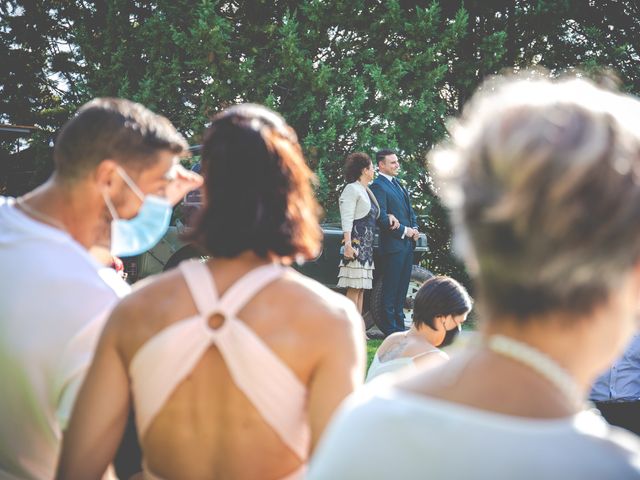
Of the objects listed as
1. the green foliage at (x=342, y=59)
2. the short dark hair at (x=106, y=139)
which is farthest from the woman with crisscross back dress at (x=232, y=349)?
the green foliage at (x=342, y=59)

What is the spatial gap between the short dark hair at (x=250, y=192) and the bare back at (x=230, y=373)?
73 millimetres

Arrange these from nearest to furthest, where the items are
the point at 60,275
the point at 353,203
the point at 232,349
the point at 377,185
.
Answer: the point at 232,349
the point at 60,275
the point at 353,203
the point at 377,185

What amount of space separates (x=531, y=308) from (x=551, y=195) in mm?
174

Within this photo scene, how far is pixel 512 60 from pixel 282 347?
1382cm

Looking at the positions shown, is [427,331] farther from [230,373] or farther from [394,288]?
[394,288]

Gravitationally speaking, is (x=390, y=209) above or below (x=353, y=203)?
below

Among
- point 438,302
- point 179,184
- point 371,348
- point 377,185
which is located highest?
point 179,184

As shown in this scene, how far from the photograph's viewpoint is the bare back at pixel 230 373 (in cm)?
194

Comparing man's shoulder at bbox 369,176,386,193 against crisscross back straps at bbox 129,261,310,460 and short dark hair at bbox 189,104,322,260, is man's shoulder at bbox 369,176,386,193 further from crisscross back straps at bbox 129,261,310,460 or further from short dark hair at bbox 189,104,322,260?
crisscross back straps at bbox 129,261,310,460

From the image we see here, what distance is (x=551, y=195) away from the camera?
1.03m

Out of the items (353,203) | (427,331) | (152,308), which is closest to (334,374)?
(152,308)

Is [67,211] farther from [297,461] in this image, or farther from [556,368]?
[556,368]

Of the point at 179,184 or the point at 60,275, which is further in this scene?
the point at 179,184

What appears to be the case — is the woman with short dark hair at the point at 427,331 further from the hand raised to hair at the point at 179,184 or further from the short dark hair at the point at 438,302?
the hand raised to hair at the point at 179,184
